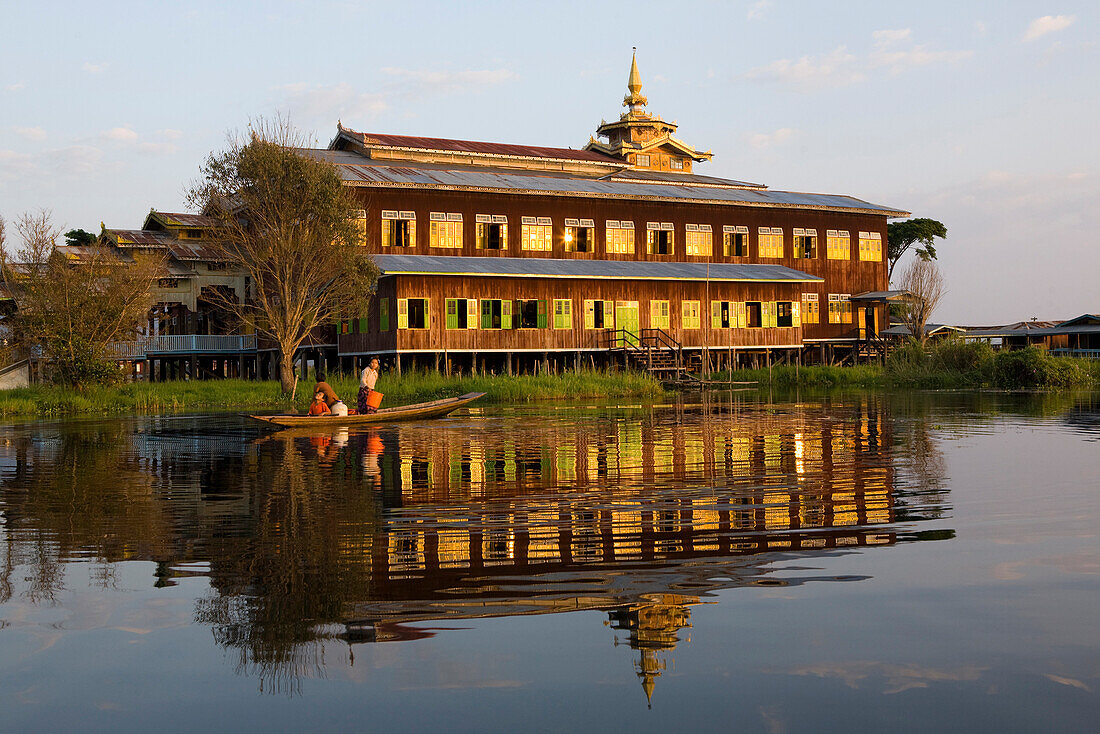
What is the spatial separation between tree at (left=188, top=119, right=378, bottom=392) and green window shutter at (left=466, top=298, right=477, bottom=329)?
641cm

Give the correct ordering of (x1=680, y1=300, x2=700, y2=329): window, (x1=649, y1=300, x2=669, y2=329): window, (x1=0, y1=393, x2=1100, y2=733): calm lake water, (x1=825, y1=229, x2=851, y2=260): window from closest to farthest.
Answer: (x1=0, y1=393, x2=1100, y2=733): calm lake water
(x1=649, y1=300, x2=669, y2=329): window
(x1=680, y1=300, x2=700, y2=329): window
(x1=825, y1=229, x2=851, y2=260): window

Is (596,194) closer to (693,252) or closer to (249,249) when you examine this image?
(693,252)

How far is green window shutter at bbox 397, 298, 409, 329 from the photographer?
Answer: 4134 centimetres

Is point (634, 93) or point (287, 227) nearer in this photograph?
point (287, 227)

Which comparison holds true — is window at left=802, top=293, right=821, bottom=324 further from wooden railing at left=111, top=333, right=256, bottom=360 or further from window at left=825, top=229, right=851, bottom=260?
wooden railing at left=111, top=333, right=256, bottom=360

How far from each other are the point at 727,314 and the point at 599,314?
7282mm

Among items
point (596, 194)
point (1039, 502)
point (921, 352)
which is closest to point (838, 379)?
point (921, 352)

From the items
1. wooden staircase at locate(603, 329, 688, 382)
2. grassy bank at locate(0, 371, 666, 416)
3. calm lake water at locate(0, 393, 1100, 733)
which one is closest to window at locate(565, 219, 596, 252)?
wooden staircase at locate(603, 329, 688, 382)

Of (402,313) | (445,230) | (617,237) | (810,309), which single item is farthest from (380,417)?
(810,309)

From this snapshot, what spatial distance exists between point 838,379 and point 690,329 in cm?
723

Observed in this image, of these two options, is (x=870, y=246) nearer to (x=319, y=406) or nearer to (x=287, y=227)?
(x=287, y=227)

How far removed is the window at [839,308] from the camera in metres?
56.5

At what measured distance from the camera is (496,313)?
44.0 metres

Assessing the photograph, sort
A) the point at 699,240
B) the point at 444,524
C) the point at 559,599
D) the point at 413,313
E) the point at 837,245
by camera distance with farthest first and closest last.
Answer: the point at 837,245 < the point at 699,240 < the point at 413,313 < the point at 444,524 < the point at 559,599
